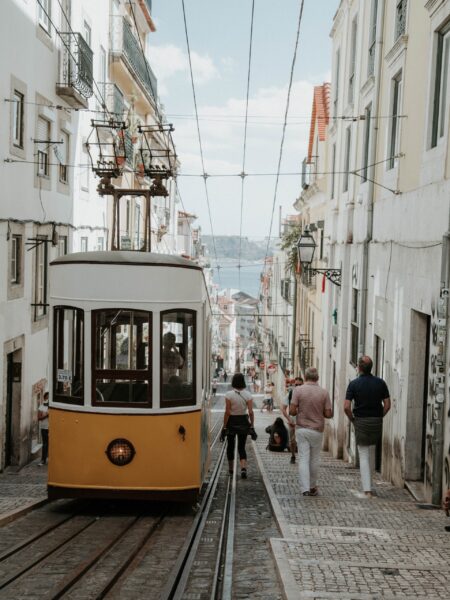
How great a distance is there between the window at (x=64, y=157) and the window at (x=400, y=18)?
8999 millimetres

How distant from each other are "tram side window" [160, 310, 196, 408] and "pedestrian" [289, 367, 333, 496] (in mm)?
→ 1561

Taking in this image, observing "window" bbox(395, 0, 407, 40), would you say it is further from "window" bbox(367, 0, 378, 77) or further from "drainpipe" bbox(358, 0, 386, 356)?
"window" bbox(367, 0, 378, 77)

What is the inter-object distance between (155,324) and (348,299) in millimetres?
10724

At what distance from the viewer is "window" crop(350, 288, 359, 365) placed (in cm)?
1766

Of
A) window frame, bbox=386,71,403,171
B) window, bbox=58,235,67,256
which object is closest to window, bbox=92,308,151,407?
window frame, bbox=386,71,403,171

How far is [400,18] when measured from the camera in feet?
43.8

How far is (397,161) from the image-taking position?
1297 centimetres

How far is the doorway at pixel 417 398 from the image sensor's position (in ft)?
35.8

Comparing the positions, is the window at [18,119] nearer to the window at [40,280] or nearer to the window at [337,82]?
the window at [40,280]

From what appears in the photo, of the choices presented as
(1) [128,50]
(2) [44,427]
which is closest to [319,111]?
(1) [128,50]

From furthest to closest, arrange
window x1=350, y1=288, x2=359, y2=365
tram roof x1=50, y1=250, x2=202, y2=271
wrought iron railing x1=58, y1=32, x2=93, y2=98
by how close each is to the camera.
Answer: wrought iron railing x1=58, y1=32, x2=93, y2=98
window x1=350, y1=288, x2=359, y2=365
tram roof x1=50, y1=250, x2=202, y2=271

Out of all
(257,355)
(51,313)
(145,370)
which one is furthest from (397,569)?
(257,355)

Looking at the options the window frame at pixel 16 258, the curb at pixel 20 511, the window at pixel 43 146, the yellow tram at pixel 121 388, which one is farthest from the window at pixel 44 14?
the curb at pixel 20 511

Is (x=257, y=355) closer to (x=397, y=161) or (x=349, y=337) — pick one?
(x=349, y=337)
